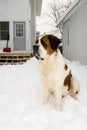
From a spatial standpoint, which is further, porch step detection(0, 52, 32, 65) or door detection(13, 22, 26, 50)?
door detection(13, 22, 26, 50)

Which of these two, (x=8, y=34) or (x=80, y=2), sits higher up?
(x=80, y=2)

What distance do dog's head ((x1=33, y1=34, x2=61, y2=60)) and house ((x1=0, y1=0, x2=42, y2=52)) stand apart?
35.8 feet

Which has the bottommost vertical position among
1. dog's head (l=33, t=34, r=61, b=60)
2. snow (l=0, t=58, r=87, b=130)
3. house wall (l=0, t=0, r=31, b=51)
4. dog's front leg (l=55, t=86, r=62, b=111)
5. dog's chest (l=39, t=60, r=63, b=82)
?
snow (l=0, t=58, r=87, b=130)

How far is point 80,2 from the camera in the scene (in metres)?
9.52

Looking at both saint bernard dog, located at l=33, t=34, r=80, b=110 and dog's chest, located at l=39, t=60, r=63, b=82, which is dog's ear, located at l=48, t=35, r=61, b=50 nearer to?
saint bernard dog, located at l=33, t=34, r=80, b=110

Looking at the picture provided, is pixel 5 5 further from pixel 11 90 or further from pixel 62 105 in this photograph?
pixel 62 105

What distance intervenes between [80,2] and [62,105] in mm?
6303

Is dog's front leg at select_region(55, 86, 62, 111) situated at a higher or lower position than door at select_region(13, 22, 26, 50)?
lower

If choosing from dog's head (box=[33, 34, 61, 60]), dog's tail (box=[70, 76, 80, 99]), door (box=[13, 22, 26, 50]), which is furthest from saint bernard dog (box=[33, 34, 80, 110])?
door (box=[13, 22, 26, 50])

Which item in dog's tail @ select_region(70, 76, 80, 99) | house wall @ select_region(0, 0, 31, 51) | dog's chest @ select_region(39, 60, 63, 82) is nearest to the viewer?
dog's chest @ select_region(39, 60, 63, 82)

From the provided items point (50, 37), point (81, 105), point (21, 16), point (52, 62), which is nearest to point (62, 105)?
point (81, 105)

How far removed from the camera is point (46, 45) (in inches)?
138

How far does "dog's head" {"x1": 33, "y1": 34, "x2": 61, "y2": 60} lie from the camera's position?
137 inches

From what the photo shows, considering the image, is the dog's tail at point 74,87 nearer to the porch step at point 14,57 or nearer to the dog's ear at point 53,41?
the dog's ear at point 53,41
